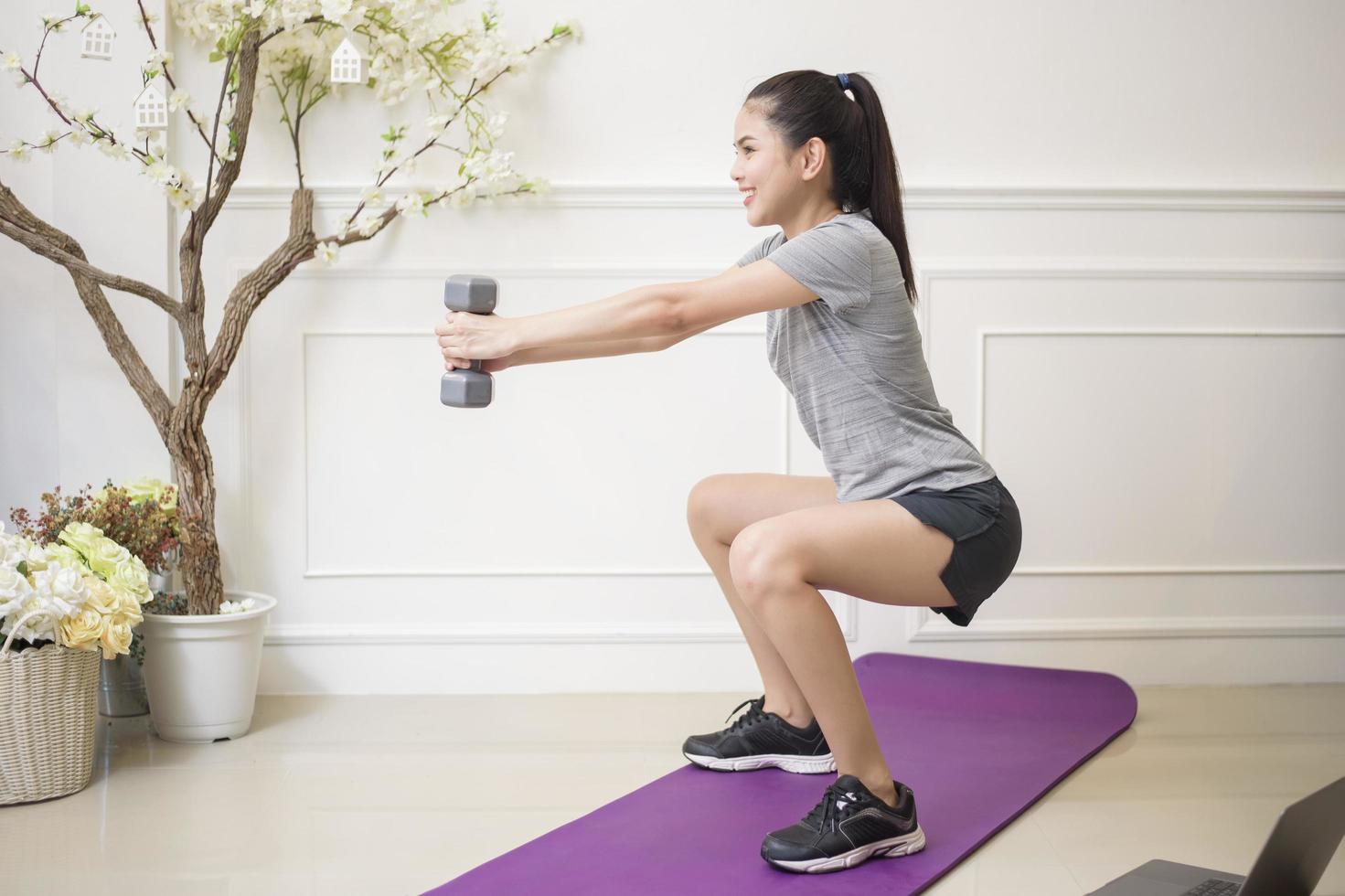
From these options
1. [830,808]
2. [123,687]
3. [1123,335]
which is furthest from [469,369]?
[1123,335]

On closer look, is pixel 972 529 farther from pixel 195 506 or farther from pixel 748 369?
pixel 195 506

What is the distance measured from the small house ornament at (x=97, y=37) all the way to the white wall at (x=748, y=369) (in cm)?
35

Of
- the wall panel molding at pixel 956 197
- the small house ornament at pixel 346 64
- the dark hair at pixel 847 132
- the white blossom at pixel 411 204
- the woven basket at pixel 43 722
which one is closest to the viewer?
the dark hair at pixel 847 132

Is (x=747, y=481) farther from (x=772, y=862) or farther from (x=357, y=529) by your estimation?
(x=357, y=529)

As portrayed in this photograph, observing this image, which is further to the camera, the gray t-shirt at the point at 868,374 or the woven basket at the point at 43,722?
the woven basket at the point at 43,722

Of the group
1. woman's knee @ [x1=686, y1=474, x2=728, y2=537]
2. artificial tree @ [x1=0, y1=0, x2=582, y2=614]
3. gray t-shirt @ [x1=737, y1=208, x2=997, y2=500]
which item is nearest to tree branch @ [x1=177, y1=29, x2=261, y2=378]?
artificial tree @ [x1=0, y1=0, x2=582, y2=614]

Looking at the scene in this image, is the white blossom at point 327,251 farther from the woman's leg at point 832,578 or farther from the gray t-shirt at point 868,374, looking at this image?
the woman's leg at point 832,578

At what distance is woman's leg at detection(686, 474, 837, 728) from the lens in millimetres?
1991

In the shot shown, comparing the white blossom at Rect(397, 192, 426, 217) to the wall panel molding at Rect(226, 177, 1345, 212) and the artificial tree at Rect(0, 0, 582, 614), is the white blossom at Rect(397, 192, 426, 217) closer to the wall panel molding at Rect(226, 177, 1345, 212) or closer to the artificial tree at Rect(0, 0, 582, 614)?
the artificial tree at Rect(0, 0, 582, 614)

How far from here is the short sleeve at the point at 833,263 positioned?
168 centimetres

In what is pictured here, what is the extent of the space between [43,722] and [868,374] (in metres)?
1.42

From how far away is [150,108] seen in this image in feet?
7.25

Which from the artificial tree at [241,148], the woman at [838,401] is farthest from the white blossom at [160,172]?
the woman at [838,401]

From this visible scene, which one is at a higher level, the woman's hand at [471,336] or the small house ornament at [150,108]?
the small house ornament at [150,108]
